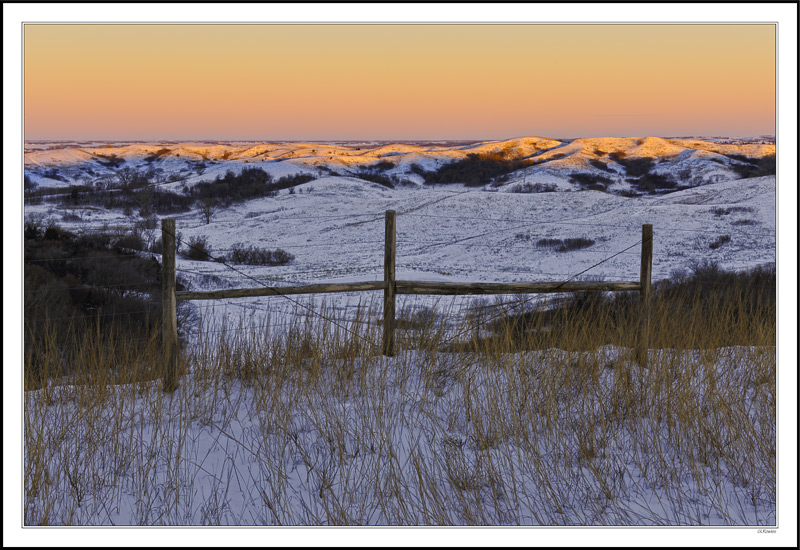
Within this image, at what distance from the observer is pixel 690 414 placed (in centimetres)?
448

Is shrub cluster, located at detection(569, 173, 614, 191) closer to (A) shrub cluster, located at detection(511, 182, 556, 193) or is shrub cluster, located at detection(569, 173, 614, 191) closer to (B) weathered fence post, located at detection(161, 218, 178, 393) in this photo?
(A) shrub cluster, located at detection(511, 182, 556, 193)

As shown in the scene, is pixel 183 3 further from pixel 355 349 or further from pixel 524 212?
pixel 524 212

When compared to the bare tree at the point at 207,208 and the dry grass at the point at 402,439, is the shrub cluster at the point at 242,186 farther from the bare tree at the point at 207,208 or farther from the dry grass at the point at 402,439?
the dry grass at the point at 402,439

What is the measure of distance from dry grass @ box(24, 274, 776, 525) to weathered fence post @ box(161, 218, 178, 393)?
15 cm

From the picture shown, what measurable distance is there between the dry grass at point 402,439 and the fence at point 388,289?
0.81ft

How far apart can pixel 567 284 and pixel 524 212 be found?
27.4m

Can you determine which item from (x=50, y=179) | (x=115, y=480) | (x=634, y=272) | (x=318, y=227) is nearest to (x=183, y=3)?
(x=115, y=480)

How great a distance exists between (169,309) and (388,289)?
6.88 ft

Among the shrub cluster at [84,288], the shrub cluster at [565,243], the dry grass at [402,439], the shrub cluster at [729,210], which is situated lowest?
the dry grass at [402,439]

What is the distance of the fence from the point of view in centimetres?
580

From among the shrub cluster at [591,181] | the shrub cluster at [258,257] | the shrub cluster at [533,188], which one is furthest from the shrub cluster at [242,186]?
the shrub cluster at [591,181]

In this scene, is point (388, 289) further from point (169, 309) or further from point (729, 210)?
point (729, 210)

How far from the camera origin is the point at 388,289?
21.4 feet

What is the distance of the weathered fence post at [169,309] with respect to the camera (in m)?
5.70
